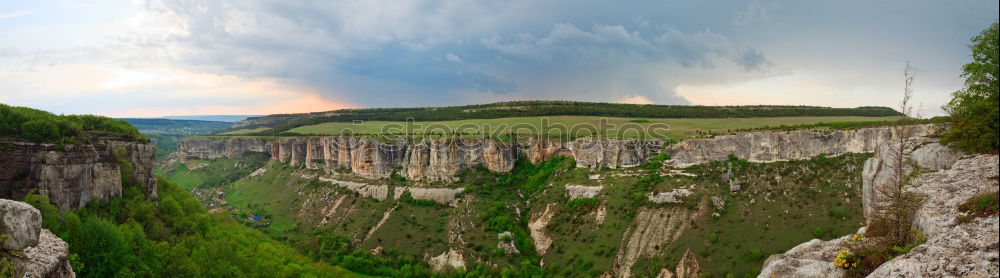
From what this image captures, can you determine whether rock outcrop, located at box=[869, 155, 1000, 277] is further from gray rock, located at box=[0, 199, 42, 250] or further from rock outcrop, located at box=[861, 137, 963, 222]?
gray rock, located at box=[0, 199, 42, 250]

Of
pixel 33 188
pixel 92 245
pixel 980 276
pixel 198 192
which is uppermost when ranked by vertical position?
pixel 980 276

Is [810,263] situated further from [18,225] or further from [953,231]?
[18,225]

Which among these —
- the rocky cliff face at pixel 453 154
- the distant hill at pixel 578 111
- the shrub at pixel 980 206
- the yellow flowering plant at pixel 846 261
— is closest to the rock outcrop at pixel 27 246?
the yellow flowering plant at pixel 846 261

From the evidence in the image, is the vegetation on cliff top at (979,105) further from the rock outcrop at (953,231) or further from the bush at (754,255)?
the bush at (754,255)

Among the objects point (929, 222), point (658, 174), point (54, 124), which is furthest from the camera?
point (658, 174)

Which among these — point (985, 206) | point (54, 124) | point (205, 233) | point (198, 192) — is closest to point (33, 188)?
point (54, 124)

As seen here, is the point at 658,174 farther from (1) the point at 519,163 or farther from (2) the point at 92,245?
(2) the point at 92,245
